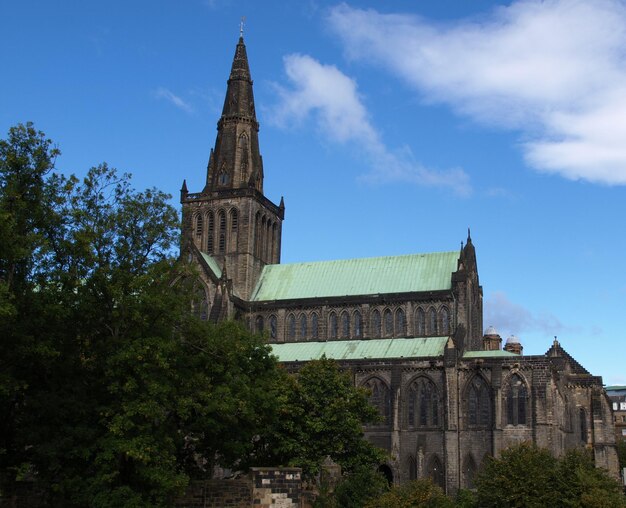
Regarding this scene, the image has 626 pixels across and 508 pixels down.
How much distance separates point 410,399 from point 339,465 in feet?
60.2

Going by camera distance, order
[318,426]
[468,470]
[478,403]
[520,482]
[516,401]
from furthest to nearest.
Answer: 1. [478,403]
2. [516,401]
3. [468,470]
4. [318,426]
5. [520,482]

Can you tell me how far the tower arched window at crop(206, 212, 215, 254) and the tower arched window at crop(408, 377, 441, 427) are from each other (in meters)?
22.9

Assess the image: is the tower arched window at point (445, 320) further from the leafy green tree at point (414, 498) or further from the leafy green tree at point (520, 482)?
the leafy green tree at point (414, 498)

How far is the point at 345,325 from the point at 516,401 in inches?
645

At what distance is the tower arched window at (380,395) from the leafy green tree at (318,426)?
16992mm

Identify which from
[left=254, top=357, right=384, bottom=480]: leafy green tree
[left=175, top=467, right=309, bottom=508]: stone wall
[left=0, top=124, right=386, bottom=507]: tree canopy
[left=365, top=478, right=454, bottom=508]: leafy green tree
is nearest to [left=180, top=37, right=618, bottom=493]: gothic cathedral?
[left=254, top=357, right=384, bottom=480]: leafy green tree

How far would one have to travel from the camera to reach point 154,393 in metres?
32.2

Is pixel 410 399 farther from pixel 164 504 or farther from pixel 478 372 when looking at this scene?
pixel 164 504

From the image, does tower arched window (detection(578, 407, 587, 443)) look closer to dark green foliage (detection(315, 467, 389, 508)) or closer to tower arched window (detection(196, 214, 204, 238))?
dark green foliage (detection(315, 467, 389, 508))

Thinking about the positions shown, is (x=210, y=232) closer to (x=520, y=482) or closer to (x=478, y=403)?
(x=478, y=403)

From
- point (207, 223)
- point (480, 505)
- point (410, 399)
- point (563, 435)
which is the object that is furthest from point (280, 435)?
point (207, 223)

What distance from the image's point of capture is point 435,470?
210 ft

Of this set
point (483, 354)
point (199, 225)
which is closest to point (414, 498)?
point (483, 354)

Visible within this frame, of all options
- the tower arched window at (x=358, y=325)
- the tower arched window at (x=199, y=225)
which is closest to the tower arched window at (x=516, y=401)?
the tower arched window at (x=358, y=325)
